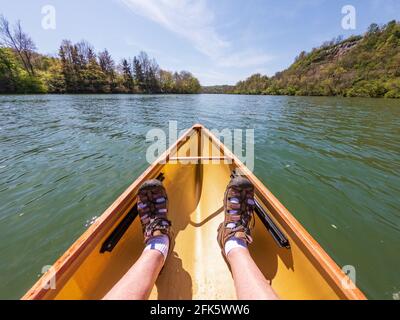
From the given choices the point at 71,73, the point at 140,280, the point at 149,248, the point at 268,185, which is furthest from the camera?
the point at 71,73

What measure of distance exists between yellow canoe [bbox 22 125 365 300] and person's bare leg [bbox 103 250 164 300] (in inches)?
12.8

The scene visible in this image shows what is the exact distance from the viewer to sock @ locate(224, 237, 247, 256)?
1712 mm

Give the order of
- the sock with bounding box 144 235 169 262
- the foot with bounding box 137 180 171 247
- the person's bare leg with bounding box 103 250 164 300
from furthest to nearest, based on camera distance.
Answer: the foot with bounding box 137 180 171 247 < the sock with bounding box 144 235 169 262 < the person's bare leg with bounding box 103 250 164 300

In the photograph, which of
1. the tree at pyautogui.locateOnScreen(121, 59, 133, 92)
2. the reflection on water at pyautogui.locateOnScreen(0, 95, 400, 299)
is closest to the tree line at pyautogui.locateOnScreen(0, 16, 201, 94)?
the tree at pyautogui.locateOnScreen(121, 59, 133, 92)

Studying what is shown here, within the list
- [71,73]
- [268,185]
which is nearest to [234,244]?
[268,185]

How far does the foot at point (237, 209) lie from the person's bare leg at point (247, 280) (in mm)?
241

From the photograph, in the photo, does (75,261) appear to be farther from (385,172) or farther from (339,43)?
(339,43)

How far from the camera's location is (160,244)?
1.76 m

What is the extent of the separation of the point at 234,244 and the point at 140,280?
89 cm

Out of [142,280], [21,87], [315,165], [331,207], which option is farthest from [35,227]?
[21,87]

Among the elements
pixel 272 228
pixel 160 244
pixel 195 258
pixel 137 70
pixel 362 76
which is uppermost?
pixel 137 70

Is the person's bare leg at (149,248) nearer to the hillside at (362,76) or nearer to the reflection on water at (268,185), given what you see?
the reflection on water at (268,185)

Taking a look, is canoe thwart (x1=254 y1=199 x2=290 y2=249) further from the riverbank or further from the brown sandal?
the riverbank

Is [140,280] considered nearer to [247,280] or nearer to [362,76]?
[247,280]
